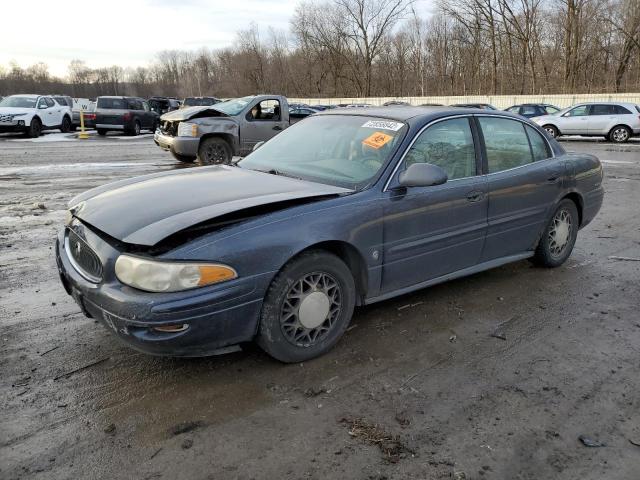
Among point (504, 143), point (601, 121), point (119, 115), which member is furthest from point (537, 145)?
point (119, 115)

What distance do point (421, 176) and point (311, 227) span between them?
89cm

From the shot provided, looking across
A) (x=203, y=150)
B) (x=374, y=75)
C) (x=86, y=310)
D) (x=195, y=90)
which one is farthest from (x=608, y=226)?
(x=195, y=90)

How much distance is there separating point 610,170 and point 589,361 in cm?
1101

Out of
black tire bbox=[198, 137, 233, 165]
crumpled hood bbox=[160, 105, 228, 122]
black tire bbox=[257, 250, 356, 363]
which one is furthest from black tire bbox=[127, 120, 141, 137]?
black tire bbox=[257, 250, 356, 363]

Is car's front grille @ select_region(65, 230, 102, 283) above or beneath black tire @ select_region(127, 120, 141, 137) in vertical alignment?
beneath

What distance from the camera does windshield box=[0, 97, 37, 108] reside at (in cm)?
2126

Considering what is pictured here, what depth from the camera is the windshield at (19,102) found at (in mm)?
21261

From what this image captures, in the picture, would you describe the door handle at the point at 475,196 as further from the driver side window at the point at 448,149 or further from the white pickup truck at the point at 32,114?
the white pickup truck at the point at 32,114

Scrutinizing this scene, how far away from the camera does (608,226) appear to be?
705 cm

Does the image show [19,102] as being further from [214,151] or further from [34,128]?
[214,151]

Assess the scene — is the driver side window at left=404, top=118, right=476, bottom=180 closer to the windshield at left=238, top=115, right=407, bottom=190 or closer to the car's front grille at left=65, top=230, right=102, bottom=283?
the windshield at left=238, top=115, right=407, bottom=190

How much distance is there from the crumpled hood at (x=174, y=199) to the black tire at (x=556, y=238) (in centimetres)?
251

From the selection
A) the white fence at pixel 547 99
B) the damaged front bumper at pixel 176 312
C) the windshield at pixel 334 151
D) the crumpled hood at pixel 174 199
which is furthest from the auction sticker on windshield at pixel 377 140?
the white fence at pixel 547 99

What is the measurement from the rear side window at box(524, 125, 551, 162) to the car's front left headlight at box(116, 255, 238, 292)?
3390 millimetres
